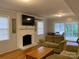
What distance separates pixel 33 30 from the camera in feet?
24.1

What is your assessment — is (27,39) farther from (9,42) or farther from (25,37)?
(9,42)

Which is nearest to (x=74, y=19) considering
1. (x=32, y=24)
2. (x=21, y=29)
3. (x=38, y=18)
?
(x=38, y=18)

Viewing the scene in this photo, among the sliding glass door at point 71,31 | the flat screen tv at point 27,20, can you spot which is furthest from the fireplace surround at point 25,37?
the sliding glass door at point 71,31

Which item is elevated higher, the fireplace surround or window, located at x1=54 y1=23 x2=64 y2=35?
window, located at x1=54 y1=23 x2=64 y2=35

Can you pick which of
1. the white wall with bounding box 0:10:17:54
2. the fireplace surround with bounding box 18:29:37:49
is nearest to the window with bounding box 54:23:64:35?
the fireplace surround with bounding box 18:29:37:49

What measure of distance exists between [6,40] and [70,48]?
343 cm

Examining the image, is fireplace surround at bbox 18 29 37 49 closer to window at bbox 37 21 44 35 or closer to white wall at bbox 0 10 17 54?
white wall at bbox 0 10 17 54

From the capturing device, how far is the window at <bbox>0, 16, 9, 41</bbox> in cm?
484

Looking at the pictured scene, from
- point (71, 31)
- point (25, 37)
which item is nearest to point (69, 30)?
point (71, 31)

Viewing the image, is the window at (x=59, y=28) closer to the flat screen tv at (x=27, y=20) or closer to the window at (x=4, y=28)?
the flat screen tv at (x=27, y=20)

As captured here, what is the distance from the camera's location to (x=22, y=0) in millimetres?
3379

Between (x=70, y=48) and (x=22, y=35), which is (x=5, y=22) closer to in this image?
(x=22, y=35)

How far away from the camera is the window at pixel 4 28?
15.9 feet

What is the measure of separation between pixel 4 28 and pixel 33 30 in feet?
9.01
